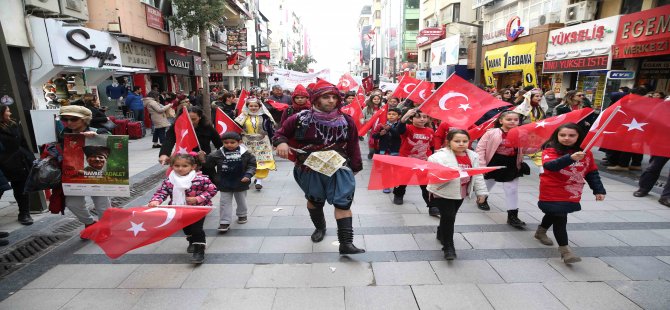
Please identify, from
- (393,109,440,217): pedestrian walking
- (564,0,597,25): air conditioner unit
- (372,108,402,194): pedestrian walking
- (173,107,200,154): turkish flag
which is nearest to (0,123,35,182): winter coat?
(173,107,200,154): turkish flag

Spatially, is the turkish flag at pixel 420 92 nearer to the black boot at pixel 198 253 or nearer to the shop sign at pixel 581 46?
the black boot at pixel 198 253

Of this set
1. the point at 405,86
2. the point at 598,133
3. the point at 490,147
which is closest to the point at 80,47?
the point at 405,86

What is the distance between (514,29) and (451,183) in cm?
2230

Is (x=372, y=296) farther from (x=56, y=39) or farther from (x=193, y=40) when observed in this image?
(x=193, y=40)

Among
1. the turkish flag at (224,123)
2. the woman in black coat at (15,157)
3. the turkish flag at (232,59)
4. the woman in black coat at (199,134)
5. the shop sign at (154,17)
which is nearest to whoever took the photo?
the woman in black coat at (15,157)

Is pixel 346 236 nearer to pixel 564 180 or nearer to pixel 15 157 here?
pixel 564 180

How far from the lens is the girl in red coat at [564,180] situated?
351cm

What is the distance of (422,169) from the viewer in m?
3.61

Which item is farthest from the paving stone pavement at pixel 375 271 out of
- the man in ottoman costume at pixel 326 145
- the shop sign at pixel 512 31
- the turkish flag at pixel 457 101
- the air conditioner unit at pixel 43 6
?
the shop sign at pixel 512 31

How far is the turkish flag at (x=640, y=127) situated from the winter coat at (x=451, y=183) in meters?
1.00

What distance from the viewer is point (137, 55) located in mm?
15391

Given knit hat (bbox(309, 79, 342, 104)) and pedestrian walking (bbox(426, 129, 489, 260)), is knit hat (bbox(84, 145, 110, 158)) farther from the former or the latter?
pedestrian walking (bbox(426, 129, 489, 260))

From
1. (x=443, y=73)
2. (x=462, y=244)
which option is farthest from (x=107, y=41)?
(x=443, y=73)

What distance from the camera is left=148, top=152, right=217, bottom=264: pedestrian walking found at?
3635 mm
